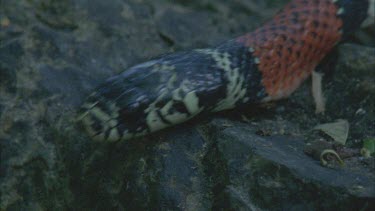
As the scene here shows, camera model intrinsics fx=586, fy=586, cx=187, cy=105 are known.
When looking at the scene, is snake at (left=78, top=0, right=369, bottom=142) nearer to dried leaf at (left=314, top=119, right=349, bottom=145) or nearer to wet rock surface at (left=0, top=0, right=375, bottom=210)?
wet rock surface at (left=0, top=0, right=375, bottom=210)

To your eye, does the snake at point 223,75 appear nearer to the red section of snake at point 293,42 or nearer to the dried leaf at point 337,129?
the red section of snake at point 293,42

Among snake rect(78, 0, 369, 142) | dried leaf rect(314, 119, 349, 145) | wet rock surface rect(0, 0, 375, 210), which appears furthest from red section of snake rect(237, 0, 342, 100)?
dried leaf rect(314, 119, 349, 145)

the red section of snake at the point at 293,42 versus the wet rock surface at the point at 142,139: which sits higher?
the red section of snake at the point at 293,42

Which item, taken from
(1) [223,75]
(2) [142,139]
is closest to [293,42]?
(1) [223,75]

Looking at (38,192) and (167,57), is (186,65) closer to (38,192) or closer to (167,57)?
(167,57)

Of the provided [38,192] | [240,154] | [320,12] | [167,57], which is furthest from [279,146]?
[38,192]

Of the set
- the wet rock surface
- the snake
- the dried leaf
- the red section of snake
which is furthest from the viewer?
the red section of snake

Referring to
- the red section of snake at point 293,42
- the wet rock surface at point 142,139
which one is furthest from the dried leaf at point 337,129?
the red section of snake at point 293,42

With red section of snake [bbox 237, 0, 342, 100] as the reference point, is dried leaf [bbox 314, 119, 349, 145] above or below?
below

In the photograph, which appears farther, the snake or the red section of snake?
the red section of snake
